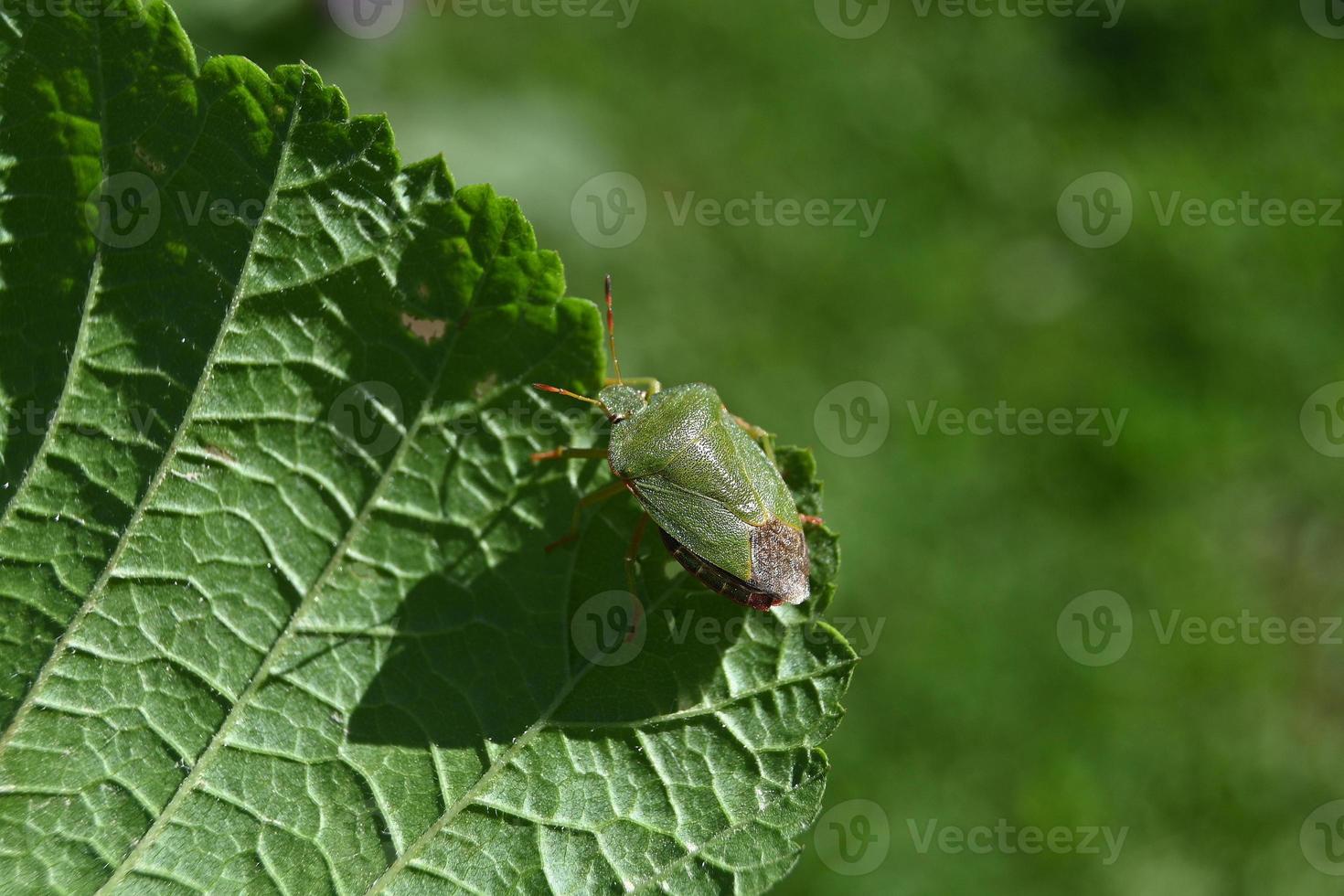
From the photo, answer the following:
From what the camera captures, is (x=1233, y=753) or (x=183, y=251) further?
(x=1233, y=753)

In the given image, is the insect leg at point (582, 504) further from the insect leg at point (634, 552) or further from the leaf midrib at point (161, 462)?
the leaf midrib at point (161, 462)

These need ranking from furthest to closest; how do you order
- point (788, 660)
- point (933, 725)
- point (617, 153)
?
point (617, 153), point (933, 725), point (788, 660)

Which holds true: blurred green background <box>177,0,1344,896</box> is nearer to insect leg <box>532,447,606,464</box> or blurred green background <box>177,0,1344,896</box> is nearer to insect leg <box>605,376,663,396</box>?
insect leg <box>605,376,663,396</box>

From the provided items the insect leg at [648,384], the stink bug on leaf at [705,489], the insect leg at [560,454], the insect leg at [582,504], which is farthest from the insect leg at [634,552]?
the insect leg at [648,384]

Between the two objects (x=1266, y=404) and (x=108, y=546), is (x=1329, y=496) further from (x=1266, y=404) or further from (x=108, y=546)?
(x=108, y=546)

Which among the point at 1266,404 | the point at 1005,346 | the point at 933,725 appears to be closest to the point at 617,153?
the point at 1005,346

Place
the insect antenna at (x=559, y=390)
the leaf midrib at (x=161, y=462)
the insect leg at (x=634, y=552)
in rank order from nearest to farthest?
1. the leaf midrib at (x=161, y=462)
2. the insect antenna at (x=559, y=390)
3. the insect leg at (x=634, y=552)

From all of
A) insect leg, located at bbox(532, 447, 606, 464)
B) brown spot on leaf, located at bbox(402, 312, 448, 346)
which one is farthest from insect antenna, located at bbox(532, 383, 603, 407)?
brown spot on leaf, located at bbox(402, 312, 448, 346)
